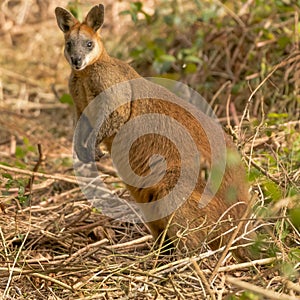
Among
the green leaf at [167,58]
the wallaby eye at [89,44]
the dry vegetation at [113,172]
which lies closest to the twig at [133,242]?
the dry vegetation at [113,172]

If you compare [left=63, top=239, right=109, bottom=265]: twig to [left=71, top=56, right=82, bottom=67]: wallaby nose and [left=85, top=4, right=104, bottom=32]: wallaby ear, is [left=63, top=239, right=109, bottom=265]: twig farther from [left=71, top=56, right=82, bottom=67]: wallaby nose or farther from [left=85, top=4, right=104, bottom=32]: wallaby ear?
[left=85, top=4, right=104, bottom=32]: wallaby ear

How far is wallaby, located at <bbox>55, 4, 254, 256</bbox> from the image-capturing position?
455cm

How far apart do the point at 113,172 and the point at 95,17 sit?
169 centimetres

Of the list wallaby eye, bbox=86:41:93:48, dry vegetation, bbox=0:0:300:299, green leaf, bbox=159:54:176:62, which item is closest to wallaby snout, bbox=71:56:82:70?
wallaby eye, bbox=86:41:93:48

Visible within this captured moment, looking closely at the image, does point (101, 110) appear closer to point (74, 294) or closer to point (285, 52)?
point (74, 294)

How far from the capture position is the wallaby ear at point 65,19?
213 inches

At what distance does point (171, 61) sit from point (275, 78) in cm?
126

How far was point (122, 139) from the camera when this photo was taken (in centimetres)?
525

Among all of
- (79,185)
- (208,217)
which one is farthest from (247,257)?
(79,185)

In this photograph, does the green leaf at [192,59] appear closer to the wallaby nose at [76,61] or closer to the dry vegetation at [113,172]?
the dry vegetation at [113,172]

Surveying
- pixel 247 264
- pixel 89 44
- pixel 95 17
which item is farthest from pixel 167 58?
pixel 247 264

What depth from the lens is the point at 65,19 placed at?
545cm

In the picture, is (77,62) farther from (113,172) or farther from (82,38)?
(113,172)

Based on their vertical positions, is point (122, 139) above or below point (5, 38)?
above
